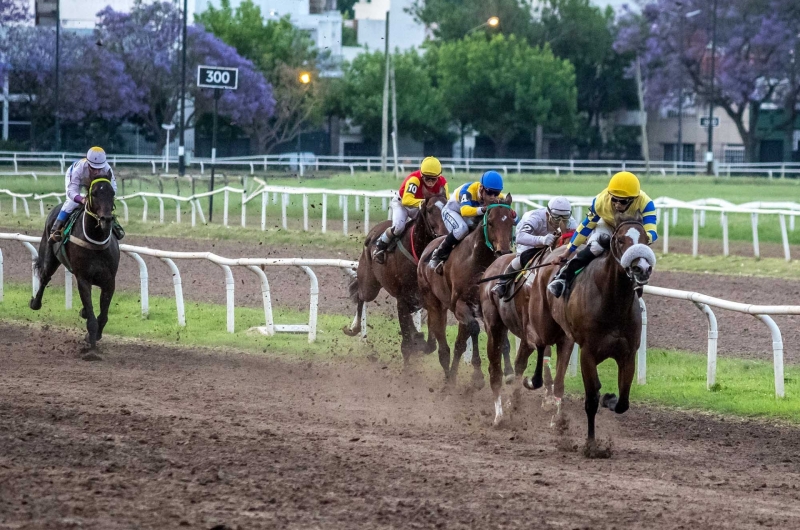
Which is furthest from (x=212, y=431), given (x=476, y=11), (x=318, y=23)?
(x=476, y=11)

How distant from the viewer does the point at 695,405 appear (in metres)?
9.07

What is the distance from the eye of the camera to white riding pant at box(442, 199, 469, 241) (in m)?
9.89

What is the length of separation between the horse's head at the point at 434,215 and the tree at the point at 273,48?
41.0 metres

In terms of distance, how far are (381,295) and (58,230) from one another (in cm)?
487

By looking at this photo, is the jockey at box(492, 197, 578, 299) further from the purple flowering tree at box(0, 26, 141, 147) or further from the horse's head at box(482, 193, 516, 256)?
the purple flowering tree at box(0, 26, 141, 147)

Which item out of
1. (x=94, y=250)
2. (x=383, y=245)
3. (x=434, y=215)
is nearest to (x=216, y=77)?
(x=94, y=250)

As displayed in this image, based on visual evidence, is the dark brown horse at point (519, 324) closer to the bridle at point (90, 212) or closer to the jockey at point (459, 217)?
the jockey at point (459, 217)

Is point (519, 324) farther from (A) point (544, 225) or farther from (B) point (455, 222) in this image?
(B) point (455, 222)

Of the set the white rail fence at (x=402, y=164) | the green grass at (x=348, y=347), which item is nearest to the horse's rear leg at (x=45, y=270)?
the green grass at (x=348, y=347)

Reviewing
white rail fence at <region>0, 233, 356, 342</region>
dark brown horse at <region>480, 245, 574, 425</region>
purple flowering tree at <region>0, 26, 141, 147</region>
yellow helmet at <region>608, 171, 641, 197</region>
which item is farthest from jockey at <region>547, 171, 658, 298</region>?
purple flowering tree at <region>0, 26, 141, 147</region>

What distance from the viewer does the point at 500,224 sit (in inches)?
369

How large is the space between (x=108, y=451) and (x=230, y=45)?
48.4 metres

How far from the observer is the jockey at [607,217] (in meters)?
7.33

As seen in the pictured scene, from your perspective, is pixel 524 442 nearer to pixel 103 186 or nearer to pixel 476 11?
pixel 103 186
